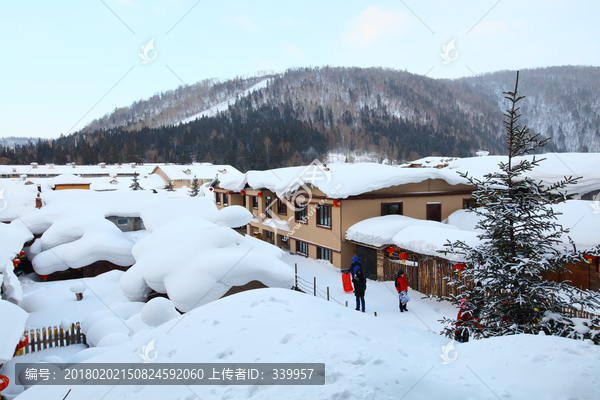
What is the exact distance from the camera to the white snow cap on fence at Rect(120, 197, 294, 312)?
30.5 feet

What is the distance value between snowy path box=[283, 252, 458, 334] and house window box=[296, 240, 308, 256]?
2.47 meters

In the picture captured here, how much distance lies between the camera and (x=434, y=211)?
60.1ft

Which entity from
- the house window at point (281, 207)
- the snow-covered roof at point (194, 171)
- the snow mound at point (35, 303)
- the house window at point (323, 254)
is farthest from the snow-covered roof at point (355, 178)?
the snow-covered roof at point (194, 171)

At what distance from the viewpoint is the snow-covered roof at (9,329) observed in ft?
20.3

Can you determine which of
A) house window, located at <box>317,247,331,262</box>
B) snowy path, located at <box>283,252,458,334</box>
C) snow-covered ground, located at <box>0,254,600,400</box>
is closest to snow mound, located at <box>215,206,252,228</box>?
snowy path, located at <box>283,252,458,334</box>

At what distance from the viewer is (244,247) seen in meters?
10.9

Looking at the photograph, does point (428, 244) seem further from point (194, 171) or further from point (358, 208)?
point (194, 171)

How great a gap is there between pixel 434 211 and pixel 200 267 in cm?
1377

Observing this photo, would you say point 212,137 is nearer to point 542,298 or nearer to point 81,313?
point 81,313

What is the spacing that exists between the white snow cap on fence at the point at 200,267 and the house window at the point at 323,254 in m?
6.74

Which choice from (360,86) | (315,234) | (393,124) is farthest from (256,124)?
(315,234)

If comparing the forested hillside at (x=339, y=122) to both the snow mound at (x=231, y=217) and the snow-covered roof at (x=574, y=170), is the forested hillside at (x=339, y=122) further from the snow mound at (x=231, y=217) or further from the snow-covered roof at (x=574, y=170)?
the snow mound at (x=231, y=217)

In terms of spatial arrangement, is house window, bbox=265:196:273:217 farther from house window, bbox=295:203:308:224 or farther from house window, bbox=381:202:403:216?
house window, bbox=381:202:403:216

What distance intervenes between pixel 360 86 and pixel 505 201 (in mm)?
182620
